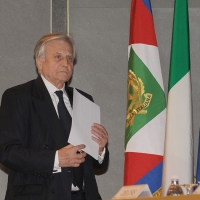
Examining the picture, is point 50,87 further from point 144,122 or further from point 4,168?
point 4,168

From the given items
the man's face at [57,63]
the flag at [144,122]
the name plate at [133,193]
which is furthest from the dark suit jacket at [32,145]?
the name plate at [133,193]

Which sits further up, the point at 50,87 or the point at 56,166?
the point at 50,87

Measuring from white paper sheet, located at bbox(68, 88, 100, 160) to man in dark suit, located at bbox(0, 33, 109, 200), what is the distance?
42 mm

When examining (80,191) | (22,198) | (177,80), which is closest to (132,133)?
(177,80)

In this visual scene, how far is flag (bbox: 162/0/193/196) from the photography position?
441 centimetres

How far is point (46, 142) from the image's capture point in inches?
158

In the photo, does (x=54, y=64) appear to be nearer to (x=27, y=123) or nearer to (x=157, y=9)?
(x=27, y=123)

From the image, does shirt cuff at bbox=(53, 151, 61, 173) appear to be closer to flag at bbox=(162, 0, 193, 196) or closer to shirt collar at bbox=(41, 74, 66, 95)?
shirt collar at bbox=(41, 74, 66, 95)

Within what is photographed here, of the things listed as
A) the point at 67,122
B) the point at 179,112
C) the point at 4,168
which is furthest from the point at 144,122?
the point at 4,168

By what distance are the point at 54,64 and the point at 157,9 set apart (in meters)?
1.55

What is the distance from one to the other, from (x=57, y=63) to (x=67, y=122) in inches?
17.8

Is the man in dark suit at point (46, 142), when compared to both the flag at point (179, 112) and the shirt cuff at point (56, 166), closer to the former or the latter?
the shirt cuff at point (56, 166)

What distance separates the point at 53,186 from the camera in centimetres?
391

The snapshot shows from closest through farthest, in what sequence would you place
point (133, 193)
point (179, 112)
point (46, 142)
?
1. point (133, 193)
2. point (46, 142)
3. point (179, 112)
